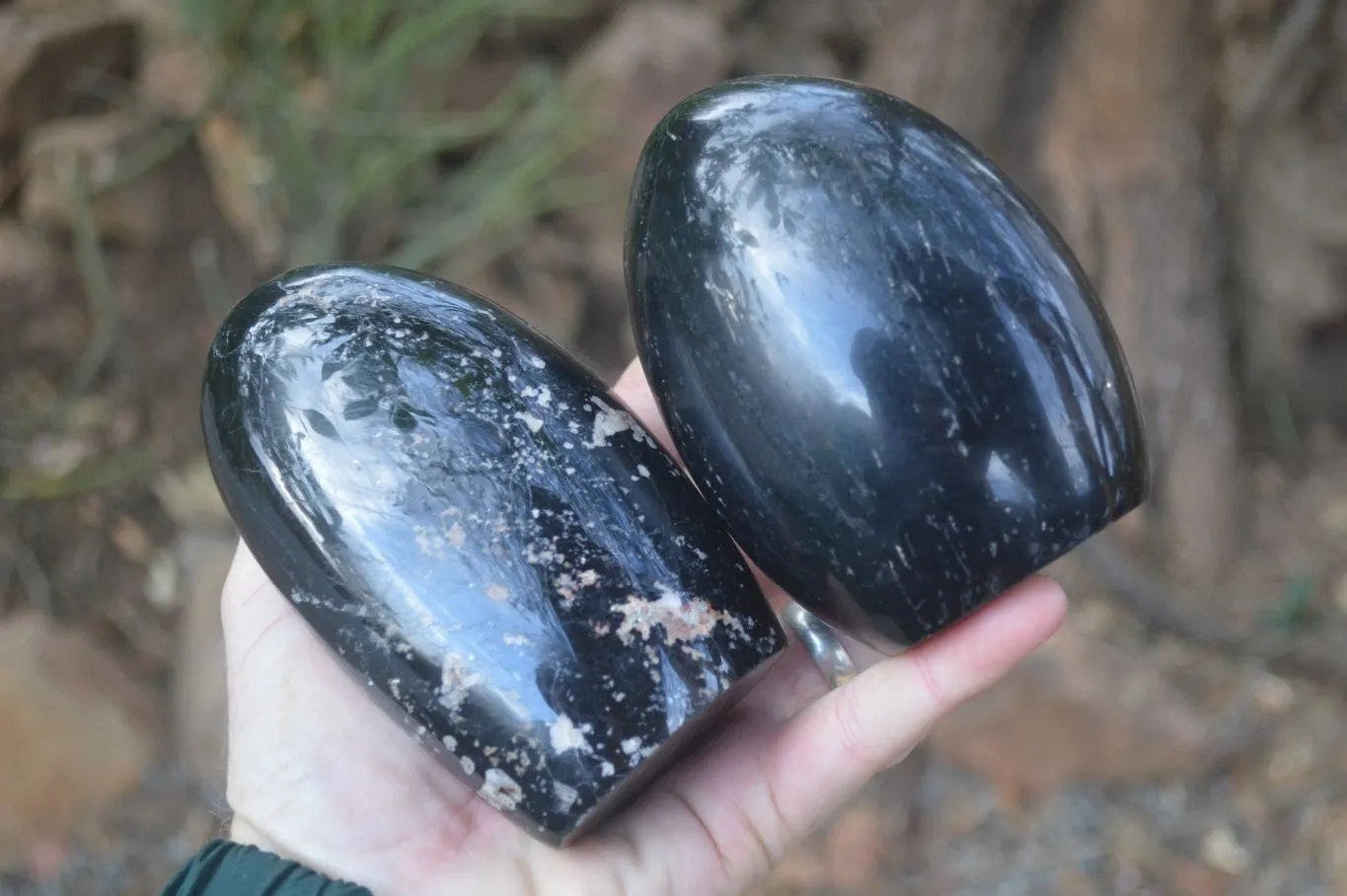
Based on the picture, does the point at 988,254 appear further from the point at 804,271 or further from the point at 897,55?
the point at 897,55

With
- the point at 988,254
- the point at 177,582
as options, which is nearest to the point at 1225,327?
the point at 988,254

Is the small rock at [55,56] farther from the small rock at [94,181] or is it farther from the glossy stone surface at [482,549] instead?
the glossy stone surface at [482,549]

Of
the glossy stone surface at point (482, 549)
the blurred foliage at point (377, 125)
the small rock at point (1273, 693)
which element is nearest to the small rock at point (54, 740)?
the blurred foliage at point (377, 125)

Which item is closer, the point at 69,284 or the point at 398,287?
the point at 398,287

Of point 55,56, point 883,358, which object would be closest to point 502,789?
point 883,358

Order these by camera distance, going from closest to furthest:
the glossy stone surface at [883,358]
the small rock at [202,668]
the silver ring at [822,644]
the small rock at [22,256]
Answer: the glossy stone surface at [883,358] → the silver ring at [822,644] → the small rock at [202,668] → the small rock at [22,256]

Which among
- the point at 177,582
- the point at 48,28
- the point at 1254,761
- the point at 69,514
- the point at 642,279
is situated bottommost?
the point at 1254,761

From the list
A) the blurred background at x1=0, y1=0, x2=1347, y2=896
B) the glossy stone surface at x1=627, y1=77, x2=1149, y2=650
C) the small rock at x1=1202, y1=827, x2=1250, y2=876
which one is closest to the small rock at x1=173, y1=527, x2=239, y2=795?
the blurred background at x1=0, y1=0, x2=1347, y2=896
